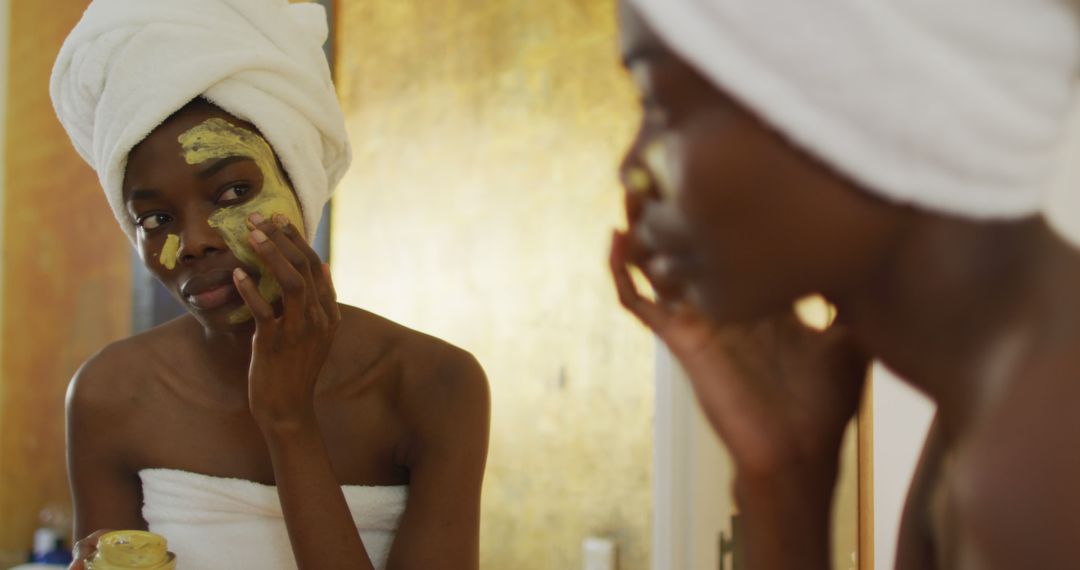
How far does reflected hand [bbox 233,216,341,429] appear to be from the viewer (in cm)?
78

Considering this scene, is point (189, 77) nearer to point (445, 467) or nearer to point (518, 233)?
point (445, 467)

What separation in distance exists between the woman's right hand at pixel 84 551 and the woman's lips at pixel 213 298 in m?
0.20

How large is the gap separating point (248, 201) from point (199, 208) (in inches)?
1.7

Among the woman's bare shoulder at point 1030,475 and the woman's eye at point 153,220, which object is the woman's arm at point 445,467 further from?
the woman's bare shoulder at point 1030,475

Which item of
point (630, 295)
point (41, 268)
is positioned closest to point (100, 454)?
point (630, 295)

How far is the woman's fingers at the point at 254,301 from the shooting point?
2.56 ft

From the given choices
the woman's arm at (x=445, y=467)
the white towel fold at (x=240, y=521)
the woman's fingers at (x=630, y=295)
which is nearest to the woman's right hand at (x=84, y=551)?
the white towel fold at (x=240, y=521)

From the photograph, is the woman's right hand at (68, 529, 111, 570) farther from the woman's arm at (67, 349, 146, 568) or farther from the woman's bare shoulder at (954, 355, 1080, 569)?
the woman's bare shoulder at (954, 355, 1080, 569)

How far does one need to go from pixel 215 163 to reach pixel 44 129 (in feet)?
4.59

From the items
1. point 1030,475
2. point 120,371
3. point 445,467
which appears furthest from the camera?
point 120,371

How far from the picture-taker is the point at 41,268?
1.97m

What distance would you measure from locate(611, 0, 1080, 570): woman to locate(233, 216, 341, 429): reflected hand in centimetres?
50

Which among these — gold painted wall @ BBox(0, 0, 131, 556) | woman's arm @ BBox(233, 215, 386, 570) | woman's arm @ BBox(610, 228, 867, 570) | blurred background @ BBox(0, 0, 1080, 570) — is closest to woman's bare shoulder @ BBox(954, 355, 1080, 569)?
woman's arm @ BBox(610, 228, 867, 570)

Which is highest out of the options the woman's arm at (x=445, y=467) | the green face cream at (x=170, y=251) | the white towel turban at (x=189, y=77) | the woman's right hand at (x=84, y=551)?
the white towel turban at (x=189, y=77)
